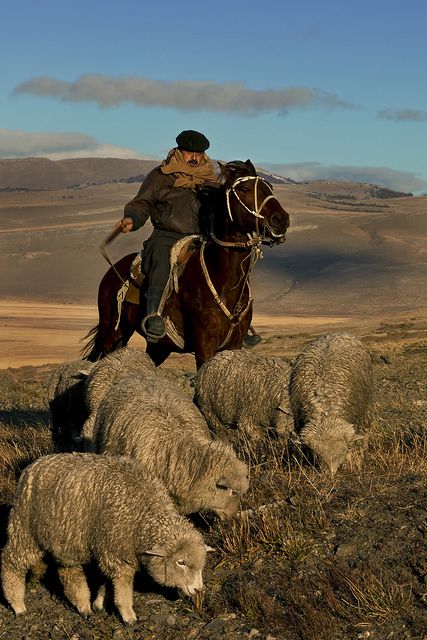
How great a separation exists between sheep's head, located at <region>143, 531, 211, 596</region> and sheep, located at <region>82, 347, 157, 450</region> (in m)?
2.46

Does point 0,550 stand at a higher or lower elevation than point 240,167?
lower


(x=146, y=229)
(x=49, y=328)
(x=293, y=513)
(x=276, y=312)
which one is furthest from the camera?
(x=146, y=229)

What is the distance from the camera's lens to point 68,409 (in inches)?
404

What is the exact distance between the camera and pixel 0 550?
7.15 m

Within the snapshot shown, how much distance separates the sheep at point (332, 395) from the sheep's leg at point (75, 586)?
257 cm

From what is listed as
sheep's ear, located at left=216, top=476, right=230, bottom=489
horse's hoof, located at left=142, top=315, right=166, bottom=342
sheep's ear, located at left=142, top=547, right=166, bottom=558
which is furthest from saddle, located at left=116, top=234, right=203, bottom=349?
sheep's ear, located at left=142, top=547, right=166, bottom=558

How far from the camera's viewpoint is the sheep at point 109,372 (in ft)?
30.5

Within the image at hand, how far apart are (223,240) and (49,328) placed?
23.7 m

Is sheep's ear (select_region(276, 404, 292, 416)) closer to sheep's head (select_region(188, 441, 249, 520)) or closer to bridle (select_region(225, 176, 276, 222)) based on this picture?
sheep's head (select_region(188, 441, 249, 520))

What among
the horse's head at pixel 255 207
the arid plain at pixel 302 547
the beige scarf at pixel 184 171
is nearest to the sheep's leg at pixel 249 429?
the arid plain at pixel 302 547

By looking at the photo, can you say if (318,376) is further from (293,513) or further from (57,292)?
(57,292)

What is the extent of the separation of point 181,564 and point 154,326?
17.2ft

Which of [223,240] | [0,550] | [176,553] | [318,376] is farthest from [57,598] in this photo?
[223,240]

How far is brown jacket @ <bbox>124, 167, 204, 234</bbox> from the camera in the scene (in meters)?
11.8
